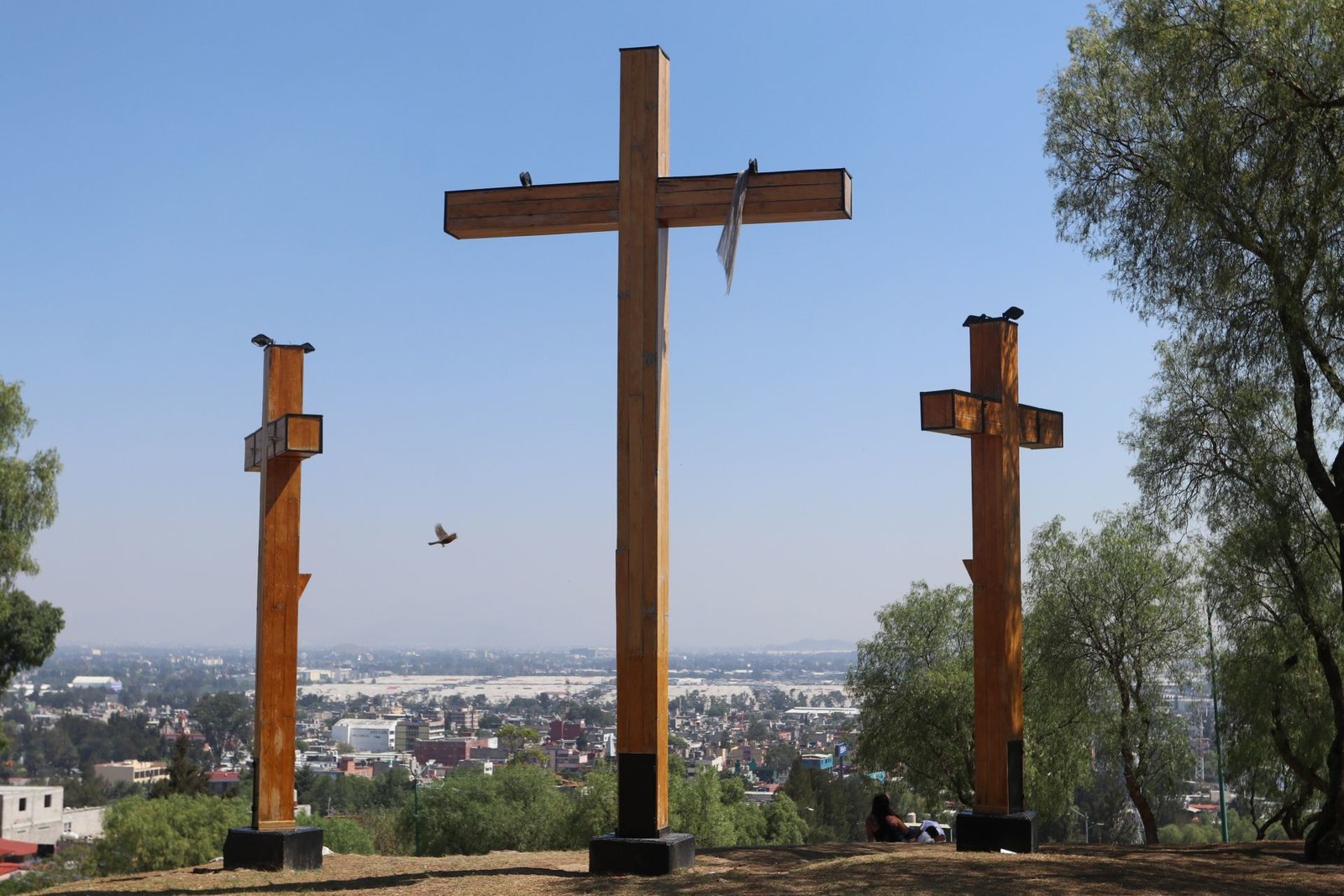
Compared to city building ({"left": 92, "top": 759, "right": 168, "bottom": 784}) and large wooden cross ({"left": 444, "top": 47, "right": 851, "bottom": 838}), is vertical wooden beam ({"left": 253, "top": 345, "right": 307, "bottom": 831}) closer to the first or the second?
large wooden cross ({"left": 444, "top": 47, "right": 851, "bottom": 838})

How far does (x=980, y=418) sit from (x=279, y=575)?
6383 mm

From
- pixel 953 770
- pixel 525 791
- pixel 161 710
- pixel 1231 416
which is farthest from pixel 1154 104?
pixel 161 710

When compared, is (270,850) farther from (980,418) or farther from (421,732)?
(421,732)

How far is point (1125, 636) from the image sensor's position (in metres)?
18.8

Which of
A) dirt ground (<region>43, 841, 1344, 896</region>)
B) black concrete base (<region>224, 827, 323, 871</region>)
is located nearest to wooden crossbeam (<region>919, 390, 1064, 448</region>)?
dirt ground (<region>43, 841, 1344, 896</region>)

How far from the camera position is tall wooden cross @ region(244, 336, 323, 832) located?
10.5 meters

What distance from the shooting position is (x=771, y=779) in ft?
195

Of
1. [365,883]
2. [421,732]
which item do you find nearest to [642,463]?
[365,883]

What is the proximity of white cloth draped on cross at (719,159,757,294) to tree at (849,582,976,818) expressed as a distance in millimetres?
13962

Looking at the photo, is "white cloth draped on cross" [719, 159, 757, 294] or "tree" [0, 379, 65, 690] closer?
"white cloth draped on cross" [719, 159, 757, 294]

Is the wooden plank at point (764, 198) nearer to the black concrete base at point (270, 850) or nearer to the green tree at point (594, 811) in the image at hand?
the black concrete base at point (270, 850)

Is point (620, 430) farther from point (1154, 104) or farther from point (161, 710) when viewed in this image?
point (161, 710)

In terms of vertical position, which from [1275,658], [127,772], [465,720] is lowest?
[127,772]

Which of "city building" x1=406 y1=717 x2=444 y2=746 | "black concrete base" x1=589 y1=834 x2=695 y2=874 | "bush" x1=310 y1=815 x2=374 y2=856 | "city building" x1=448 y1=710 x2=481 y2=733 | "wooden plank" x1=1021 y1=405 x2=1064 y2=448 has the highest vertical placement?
"wooden plank" x1=1021 y1=405 x2=1064 y2=448
